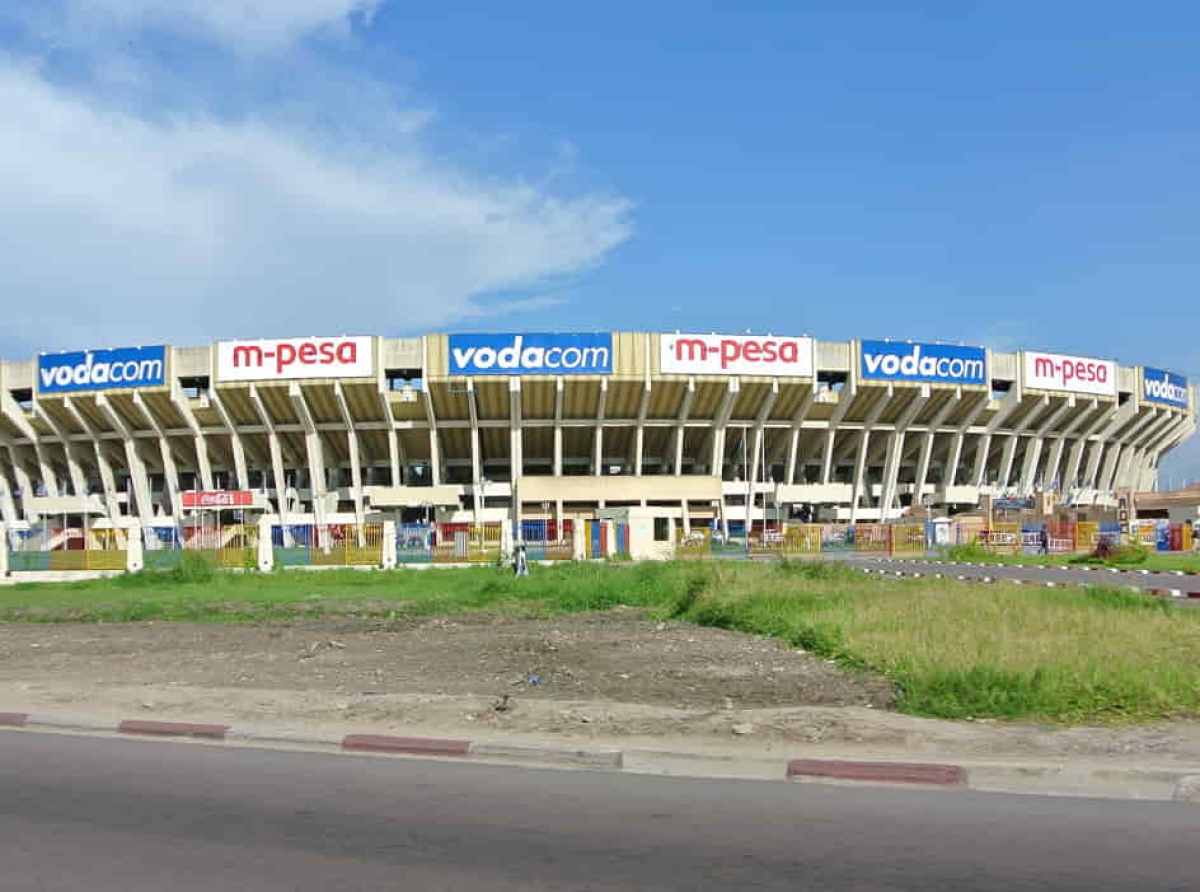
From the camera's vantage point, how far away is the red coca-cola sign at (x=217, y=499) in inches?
2338

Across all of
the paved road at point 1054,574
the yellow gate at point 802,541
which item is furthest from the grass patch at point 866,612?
the yellow gate at point 802,541

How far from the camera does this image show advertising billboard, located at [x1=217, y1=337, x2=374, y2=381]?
2234 inches

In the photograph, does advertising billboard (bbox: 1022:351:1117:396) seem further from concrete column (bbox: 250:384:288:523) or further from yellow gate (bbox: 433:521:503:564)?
concrete column (bbox: 250:384:288:523)

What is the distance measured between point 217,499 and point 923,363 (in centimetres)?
4123

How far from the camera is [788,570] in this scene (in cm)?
2205

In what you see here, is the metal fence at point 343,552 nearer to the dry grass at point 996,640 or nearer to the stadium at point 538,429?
the stadium at point 538,429

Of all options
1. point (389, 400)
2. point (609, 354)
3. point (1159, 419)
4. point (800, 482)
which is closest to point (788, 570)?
point (609, 354)

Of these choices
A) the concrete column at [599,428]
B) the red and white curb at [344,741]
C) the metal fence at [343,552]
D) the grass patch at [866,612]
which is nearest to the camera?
the red and white curb at [344,741]

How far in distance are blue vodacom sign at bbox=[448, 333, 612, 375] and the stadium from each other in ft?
0.35

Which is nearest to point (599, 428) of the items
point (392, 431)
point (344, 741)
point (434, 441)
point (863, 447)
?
point (434, 441)

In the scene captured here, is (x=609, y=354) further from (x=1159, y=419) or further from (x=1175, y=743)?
(x=1175, y=743)

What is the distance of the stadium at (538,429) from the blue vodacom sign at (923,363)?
0.13 meters

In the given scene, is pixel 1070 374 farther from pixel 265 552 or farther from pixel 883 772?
pixel 883 772

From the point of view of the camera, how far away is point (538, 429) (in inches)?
2504
